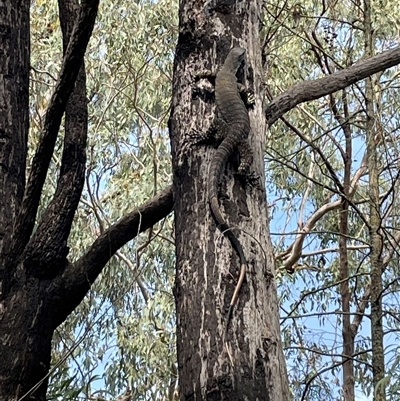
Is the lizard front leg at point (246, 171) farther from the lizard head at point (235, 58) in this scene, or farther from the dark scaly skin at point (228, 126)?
the lizard head at point (235, 58)

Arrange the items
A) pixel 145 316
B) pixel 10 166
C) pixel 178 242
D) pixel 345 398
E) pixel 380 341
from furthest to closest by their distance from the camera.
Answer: pixel 145 316
pixel 345 398
pixel 380 341
pixel 10 166
pixel 178 242

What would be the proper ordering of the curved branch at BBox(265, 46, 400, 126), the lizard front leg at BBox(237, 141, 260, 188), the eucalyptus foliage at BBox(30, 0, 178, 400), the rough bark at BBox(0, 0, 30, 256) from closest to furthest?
the lizard front leg at BBox(237, 141, 260, 188)
the curved branch at BBox(265, 46, 400, 126)
the rough bark at BBox(0, 0, 30, 256)
the eucalyptus foliage at BBox(30, 0, 178, 400)

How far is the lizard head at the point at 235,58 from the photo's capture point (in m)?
2.09

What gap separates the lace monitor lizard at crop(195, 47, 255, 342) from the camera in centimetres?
178

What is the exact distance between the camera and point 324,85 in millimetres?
2475

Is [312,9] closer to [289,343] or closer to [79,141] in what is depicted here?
[289,343]

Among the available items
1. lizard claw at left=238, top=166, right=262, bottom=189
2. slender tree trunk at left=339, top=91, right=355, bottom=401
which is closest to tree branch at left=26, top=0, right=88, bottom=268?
lizard claw at left=238, top=166, right=262, bottom=189

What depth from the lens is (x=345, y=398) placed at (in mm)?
4898

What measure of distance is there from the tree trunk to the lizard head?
0.02 m

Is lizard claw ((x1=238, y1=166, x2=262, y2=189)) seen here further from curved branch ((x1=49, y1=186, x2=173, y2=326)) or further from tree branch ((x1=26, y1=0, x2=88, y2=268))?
tree branch ((x1=26, y1=0, x2=88, y2=268))

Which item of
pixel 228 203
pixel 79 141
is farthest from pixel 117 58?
pixel 228 203

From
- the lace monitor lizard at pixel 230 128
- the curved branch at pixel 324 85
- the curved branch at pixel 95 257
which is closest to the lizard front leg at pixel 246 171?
the lace monitor lizard at pixel 230 128

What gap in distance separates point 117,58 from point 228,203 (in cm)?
532

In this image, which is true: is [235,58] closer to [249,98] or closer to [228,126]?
[249,98]
